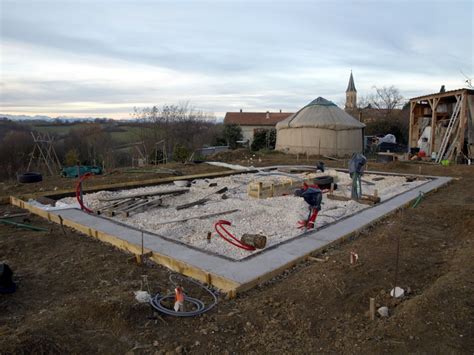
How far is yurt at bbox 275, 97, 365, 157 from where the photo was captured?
18562 millimetres

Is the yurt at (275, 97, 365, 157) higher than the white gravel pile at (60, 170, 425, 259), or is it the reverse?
the yurt at (275, 97, 365, 157)

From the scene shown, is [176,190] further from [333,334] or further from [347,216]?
[333,334]

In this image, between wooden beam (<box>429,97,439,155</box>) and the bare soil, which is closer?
the bare soil

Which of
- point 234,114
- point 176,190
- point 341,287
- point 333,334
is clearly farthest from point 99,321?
point 234,114

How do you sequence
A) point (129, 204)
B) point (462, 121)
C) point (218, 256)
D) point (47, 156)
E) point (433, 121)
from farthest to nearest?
point (433, 121)
point (47, 156)
point (462, 121)
point (129, 204)
point (218, 256)

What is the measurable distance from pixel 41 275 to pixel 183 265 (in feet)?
4.66

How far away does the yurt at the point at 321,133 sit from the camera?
60.9ft

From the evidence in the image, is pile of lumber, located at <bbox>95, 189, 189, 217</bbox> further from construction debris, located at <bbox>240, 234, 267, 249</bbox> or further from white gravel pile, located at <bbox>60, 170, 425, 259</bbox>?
construction debris, located at <bbox>240, 234, 267, 249</bbox>

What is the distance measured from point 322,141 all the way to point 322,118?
133 centimetres

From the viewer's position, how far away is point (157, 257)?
3930 mm

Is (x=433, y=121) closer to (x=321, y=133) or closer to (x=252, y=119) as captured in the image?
(x=321, y=133)

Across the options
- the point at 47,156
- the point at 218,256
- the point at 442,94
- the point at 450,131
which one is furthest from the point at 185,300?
the point at 442,94

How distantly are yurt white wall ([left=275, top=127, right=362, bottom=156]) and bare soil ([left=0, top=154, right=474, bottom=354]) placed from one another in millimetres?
14462

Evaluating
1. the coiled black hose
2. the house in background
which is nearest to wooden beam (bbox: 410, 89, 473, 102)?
the coiled black hose
